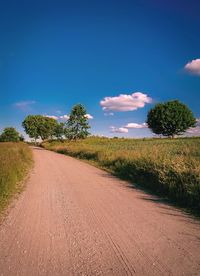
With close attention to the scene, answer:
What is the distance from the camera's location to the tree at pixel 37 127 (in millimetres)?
98188

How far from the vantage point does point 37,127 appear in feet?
325

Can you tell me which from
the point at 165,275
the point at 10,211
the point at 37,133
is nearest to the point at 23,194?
the point at 10,211

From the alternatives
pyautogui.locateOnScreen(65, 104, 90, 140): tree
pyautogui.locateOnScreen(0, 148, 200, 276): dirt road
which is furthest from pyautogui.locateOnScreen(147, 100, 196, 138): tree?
pyautogui.locateOnScreen(0, 148, 200, 276): dirt road

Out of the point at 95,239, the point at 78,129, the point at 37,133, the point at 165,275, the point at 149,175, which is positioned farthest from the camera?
the point at 37,133

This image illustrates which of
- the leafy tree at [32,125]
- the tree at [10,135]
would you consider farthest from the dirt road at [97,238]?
the tree at [10,135]

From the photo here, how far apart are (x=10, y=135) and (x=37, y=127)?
67.4 ft

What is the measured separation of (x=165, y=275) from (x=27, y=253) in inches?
90.3

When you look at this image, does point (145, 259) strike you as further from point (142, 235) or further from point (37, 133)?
point (37, 133)

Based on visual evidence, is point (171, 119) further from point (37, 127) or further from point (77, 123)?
point (37, 127)

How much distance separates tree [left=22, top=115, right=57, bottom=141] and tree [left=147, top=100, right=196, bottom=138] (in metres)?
43.7

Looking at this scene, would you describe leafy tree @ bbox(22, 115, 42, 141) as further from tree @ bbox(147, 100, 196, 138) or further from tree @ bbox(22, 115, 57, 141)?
tree @ bbox(147, 100, 196, 138)

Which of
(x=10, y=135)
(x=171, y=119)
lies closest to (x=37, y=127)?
(x=10, y=135)

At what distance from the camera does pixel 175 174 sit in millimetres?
9500

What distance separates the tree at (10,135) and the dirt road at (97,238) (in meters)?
106
